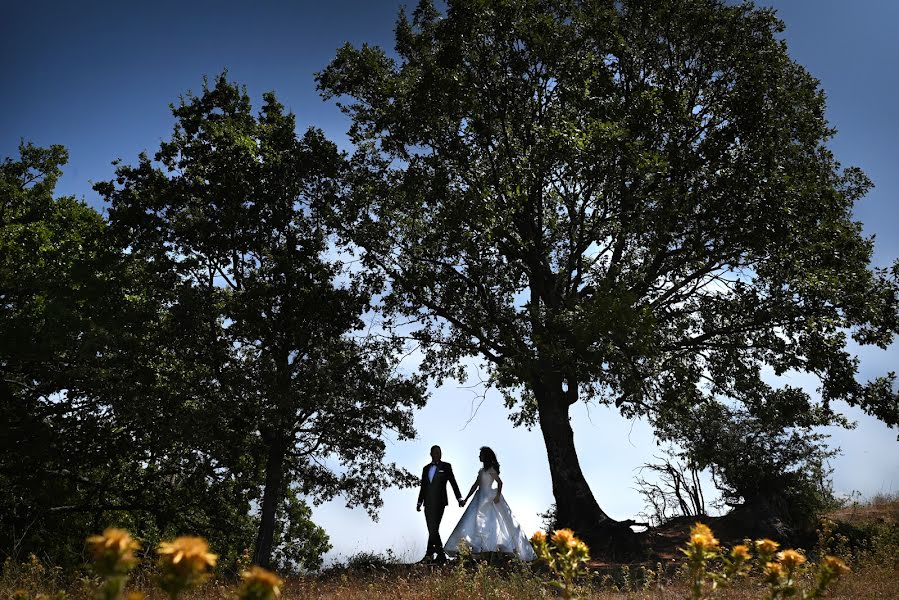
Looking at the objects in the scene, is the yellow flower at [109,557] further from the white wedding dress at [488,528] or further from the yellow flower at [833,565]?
the white wedding dress at [488,528]

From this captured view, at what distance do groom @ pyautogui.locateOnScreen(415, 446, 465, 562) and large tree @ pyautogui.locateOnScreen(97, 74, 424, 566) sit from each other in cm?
326

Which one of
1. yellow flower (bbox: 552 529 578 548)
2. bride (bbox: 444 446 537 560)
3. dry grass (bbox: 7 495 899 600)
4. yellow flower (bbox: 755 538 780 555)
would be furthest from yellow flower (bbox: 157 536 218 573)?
bride (bbox: 444 446 537 560)

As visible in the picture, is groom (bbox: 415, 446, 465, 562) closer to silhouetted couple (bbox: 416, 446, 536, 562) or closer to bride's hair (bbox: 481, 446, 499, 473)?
silhouetted couple (bbox: 416, 446, 536, 562)

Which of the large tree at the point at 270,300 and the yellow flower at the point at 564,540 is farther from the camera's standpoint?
the large tree at the point at 270,300

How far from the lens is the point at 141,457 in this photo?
18.4 metres

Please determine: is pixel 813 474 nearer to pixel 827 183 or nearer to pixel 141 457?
pixel 827 183

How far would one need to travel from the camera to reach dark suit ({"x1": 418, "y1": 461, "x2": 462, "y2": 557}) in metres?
13.0

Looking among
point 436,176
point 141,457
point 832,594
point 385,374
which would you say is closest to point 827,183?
point 436,176

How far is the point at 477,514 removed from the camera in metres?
12.2

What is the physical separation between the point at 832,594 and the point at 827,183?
1112 cm

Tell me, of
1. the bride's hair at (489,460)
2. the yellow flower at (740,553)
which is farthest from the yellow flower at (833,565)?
the bride's hair at (489,460)

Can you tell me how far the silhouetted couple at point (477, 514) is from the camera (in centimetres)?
1195

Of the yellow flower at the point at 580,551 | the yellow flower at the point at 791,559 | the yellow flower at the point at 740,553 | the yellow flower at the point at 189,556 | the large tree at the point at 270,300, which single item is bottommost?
the yellow flower at the point at 791,559

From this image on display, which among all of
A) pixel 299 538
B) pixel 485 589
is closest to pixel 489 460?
pixel 485 589
